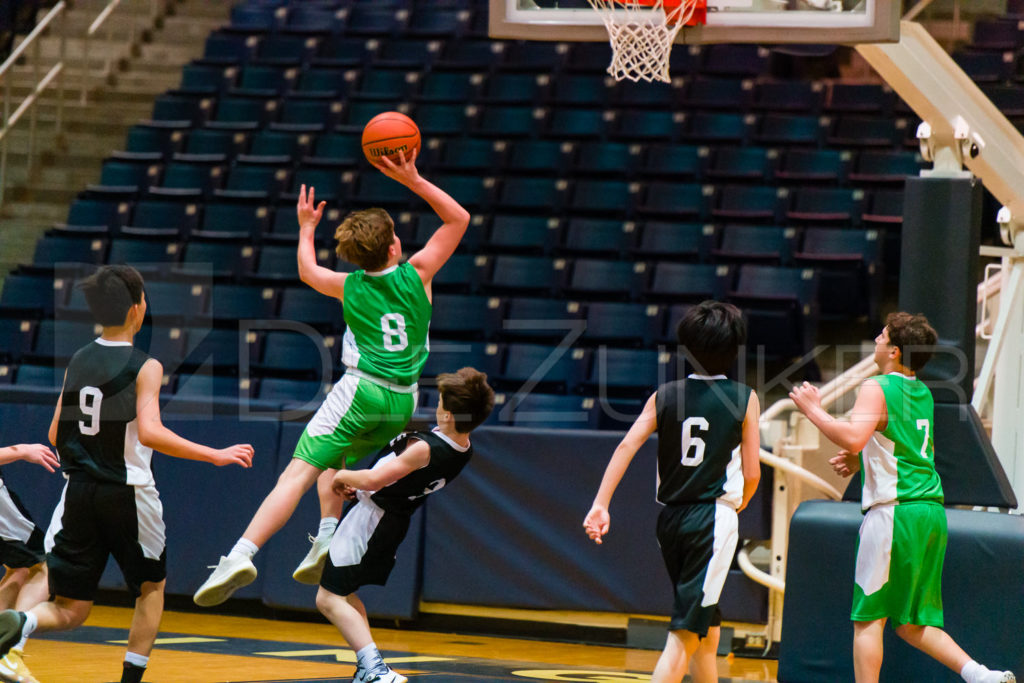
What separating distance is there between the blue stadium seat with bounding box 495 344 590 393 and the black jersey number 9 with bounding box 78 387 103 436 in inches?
222

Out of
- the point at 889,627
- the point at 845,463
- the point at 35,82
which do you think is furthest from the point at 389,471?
the point at 35,82

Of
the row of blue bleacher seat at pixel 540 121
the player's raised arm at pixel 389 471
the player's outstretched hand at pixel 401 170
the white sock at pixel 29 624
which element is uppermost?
the row of blue bleacher seat at pixel 540 121

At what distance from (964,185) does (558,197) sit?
6004mm

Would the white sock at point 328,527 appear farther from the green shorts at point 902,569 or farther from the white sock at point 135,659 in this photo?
the green shorts at point 902,569

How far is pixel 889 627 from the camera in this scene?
668cm

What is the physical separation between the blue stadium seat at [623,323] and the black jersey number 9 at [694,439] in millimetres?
5844

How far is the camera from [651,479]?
8.41 metres

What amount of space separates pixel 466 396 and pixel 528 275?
633cm

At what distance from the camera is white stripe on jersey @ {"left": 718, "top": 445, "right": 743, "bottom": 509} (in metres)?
5.19

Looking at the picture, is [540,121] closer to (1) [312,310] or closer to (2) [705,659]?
(1) [312,310]

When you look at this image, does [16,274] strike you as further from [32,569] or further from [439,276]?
[32,569]

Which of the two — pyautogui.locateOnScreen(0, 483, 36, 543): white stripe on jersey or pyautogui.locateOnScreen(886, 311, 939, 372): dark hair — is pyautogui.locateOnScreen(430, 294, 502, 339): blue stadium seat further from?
pyautogui.locateOnScreen(886, 311, 939, 372): dark hair

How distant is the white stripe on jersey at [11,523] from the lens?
247 inches

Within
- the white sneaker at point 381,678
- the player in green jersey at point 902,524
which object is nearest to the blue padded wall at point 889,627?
the player in green jersey at point 902,524
